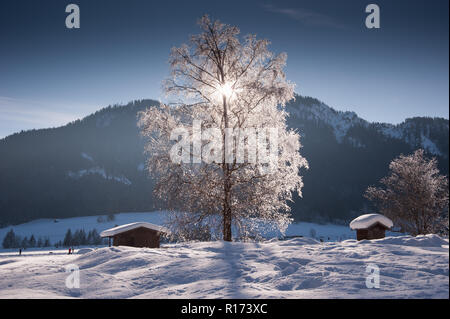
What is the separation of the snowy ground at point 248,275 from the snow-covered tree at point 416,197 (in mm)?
22927

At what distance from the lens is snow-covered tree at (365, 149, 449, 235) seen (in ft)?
89.6

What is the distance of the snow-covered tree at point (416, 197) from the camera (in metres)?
27.3

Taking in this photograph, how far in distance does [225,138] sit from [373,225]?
50.1ft

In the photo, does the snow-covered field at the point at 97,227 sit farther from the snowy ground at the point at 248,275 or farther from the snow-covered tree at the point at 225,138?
the snowy ground at the point at 248,275

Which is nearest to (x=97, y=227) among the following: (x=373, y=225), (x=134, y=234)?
(x=134, y=234)

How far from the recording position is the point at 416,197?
2806 centimetres

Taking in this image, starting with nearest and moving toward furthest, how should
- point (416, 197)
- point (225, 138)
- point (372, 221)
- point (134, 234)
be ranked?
point (225, 138)
point (372, 221)
point (416, 197)
point (134, 234)

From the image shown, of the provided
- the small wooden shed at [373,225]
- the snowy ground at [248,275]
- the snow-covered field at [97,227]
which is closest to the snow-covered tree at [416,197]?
the small wooden shed at [373,225]

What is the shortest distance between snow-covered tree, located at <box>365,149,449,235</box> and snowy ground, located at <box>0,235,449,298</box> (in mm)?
22927

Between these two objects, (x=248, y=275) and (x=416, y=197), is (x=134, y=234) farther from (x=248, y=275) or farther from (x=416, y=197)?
(x=416, y=197)

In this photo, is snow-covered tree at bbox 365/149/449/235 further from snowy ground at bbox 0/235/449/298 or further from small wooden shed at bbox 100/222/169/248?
snowy ground at bbox 0/235/449/298

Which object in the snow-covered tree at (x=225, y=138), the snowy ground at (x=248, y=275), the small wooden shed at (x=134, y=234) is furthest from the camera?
the small wooden shed at (x=134, y=234)

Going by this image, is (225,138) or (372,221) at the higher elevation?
(225,138)
